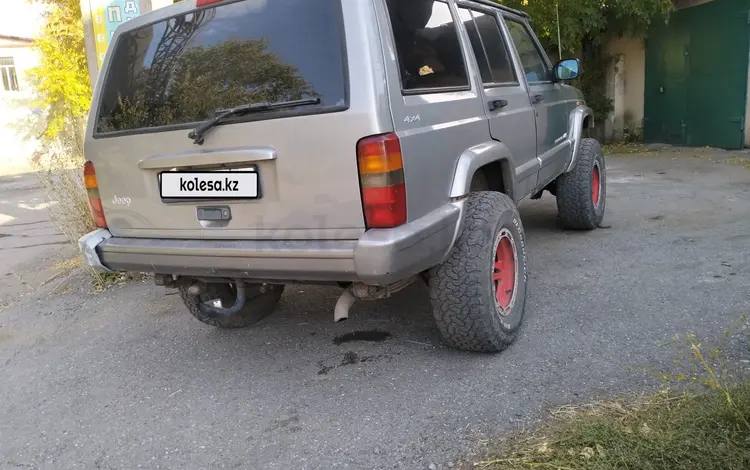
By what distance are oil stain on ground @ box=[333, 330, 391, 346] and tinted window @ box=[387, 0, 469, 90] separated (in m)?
1.53

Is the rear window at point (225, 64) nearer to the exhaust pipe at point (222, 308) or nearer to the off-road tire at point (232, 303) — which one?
the exhaust pipe at point (222, 308)

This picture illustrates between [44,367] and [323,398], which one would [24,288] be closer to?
[44,367]

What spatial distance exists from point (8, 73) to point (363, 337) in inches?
976

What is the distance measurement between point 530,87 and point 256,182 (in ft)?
8.04

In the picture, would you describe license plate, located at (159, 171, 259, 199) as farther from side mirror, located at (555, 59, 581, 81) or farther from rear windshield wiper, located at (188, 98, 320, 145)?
side mirror, located at (555, 59, 581, 81)

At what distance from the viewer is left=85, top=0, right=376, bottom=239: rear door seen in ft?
8.54

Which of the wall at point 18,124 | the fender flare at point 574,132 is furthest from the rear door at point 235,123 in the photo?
the wall at point 18,124

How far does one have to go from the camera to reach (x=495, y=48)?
3988mm

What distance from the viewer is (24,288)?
5.72 m

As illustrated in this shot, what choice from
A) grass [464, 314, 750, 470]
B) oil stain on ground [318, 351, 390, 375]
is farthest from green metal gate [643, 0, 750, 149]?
oil stain on ground [318, 351, 390, 375]

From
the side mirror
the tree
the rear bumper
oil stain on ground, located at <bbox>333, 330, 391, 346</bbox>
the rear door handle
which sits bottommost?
oil stain on ground, located at <bbox>333, 330, 391, 346</bbox>

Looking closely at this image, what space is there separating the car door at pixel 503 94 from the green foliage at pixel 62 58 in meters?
17.4

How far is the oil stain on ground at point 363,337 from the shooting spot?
3.70 meters

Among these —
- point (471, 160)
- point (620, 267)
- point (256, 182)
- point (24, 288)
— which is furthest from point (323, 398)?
point (24, 288)
